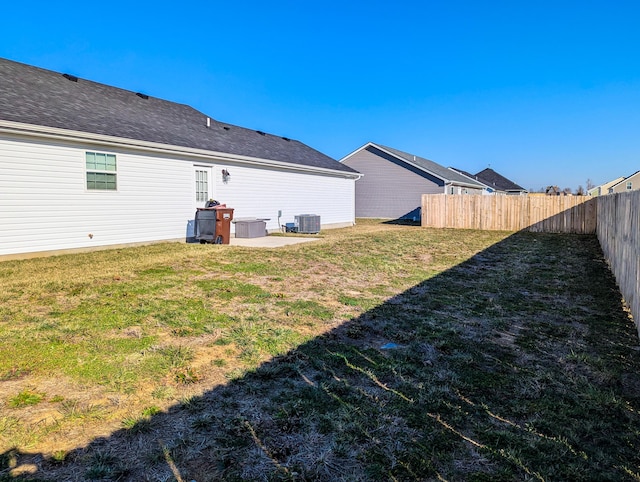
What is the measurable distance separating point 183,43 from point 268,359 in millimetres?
23490

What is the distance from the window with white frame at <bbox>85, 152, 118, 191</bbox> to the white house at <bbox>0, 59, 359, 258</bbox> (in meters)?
0.03

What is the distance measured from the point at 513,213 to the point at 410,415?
64.1ft

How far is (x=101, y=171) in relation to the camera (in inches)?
406

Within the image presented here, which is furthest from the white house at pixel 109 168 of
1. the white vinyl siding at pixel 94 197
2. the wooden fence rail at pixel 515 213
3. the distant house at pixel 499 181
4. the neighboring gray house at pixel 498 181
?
the distant house at pixel 499 181

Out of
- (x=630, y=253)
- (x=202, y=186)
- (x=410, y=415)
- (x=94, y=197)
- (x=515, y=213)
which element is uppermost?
(x=202, y=186)

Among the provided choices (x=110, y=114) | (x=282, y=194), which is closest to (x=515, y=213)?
(x=282, y=194)

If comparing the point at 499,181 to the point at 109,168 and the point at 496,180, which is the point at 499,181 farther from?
the point at 109,168

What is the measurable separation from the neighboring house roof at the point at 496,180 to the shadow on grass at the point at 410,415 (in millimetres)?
50919

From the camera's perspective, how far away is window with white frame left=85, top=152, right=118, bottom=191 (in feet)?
33.0

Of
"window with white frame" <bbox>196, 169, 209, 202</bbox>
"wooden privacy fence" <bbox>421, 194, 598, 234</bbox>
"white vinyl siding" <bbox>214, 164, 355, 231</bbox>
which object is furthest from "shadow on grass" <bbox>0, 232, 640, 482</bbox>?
"wooden privacy fence" <bbox>421, 194, 598, 234</bbox>

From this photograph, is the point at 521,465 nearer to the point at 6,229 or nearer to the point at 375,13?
the point at 6,229

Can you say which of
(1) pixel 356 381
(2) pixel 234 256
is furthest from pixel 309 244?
(1) pixel 356 381

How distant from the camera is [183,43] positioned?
2216 cm

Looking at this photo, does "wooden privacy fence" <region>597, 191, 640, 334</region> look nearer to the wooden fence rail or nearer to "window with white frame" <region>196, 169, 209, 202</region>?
the wooden fence rail
